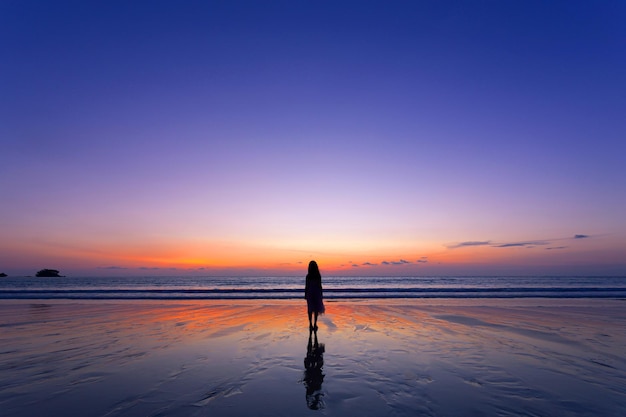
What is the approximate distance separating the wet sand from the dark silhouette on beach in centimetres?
4

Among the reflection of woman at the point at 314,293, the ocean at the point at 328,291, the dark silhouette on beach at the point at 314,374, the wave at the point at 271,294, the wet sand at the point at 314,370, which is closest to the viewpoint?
the wet sand at the point at 314,370

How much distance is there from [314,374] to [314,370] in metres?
0.32

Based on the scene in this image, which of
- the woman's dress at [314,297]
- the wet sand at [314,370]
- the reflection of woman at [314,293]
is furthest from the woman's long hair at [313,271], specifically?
the wet sand at [314,370]

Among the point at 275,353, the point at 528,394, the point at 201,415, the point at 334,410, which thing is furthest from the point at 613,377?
the point at 201,415

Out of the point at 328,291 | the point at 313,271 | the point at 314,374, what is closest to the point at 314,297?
the point at 313,271

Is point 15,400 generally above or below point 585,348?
above

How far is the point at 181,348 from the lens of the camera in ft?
33.3

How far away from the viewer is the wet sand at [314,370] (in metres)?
5.67

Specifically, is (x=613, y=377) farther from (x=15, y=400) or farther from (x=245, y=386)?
(x=15, y=400)

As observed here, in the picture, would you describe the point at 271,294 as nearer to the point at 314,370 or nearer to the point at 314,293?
the point at 314,293

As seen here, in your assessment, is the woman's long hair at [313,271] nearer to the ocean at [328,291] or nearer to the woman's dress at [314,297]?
the woman's dress at [314,297]

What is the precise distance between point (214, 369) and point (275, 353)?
80.5 inches

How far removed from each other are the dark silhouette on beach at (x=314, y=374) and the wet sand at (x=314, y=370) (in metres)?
0.04


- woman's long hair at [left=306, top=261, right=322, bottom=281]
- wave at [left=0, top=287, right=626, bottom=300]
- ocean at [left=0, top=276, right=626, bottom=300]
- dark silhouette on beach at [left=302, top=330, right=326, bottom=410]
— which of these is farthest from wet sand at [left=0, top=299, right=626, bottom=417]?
ocean at [left=0, top=276, right=626, bottom=300]
